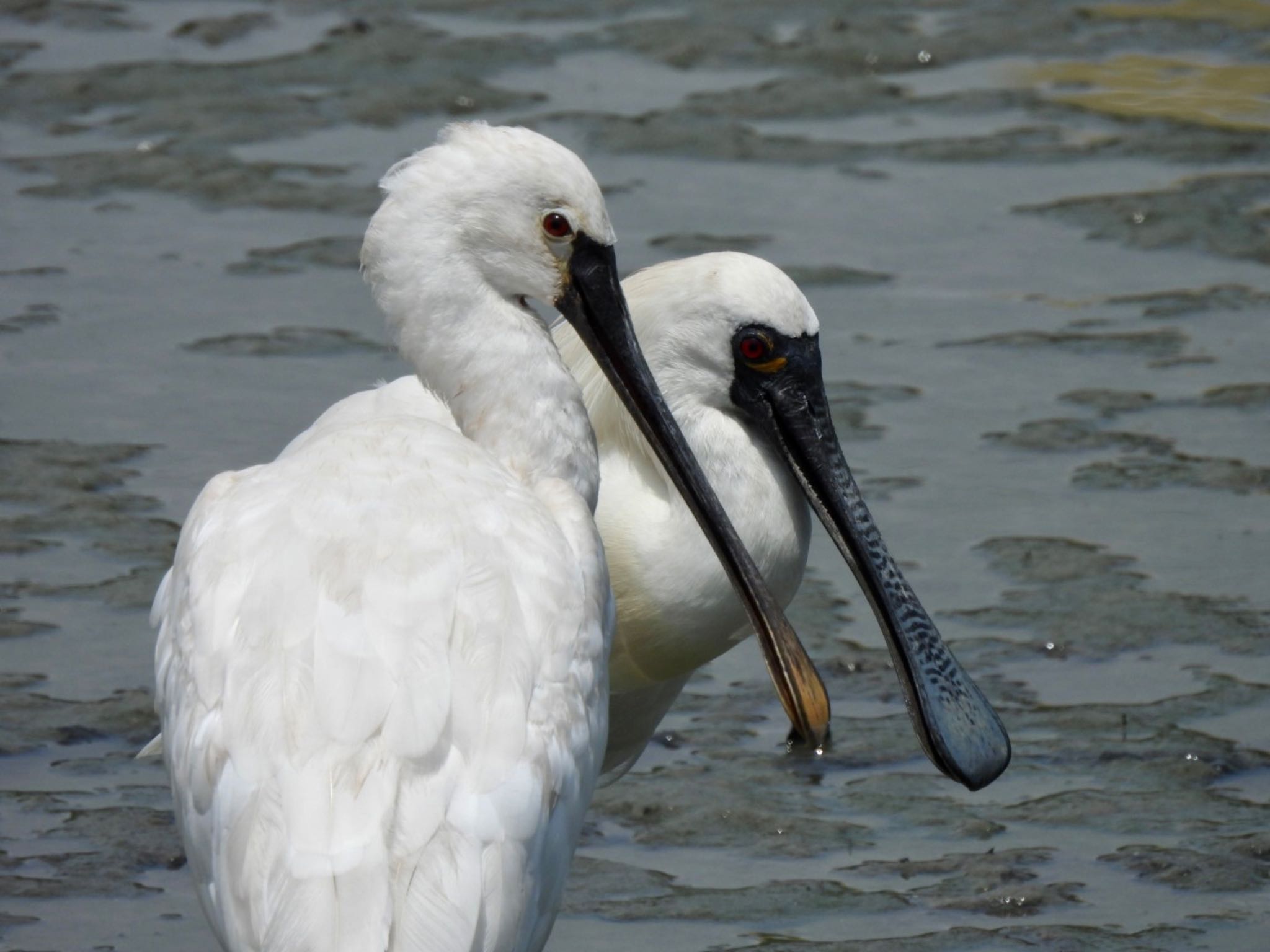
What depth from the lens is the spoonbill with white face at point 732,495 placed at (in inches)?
228

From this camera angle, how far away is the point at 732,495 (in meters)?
5.84

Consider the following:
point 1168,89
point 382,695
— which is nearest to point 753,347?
point 382,695

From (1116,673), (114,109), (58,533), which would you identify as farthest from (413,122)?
(1116,673)

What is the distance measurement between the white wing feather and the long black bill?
54 cm

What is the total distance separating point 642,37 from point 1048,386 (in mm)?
4089

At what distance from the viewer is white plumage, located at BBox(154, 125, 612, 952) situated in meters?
4.02

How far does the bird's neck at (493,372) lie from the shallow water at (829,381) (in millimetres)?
1129

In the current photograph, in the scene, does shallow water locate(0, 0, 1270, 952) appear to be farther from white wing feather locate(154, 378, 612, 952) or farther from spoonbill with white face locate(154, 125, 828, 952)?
white wing feather locate(154, 378, 612, 952)

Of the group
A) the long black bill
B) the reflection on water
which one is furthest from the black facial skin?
the reflection on water

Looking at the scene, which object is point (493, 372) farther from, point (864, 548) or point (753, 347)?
point (864, 548)

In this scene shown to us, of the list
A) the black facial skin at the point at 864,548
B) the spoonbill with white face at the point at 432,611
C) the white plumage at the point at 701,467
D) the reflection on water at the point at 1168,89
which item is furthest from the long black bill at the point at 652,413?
the reflection on water at the point at 1168,89

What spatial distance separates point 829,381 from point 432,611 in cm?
417

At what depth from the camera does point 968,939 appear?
5496mm

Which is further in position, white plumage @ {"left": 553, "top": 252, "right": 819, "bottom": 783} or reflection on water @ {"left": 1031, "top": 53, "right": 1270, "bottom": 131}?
reflection on water @ {"left": 1031, "top": 53, "right": 1270, "bottom": 131}
